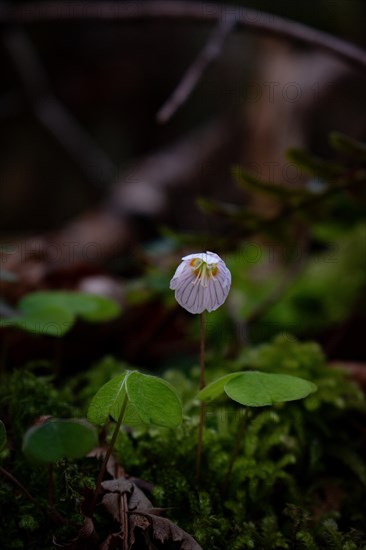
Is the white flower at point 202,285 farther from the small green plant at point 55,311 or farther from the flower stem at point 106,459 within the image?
the small green plant at point 55,311

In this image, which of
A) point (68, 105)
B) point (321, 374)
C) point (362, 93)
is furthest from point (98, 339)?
point (68, 105)

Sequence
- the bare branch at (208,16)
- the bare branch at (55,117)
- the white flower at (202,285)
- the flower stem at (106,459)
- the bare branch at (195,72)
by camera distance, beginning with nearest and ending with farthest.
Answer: the flower stem at (106,459)
the white flower at (202,285)
the bare branch at (195,72)
the bare branch at (208,16)
the bare branch at (55,117)

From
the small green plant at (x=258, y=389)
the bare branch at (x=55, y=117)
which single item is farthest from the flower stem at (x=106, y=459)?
the bare branch at (x=55, y=117)

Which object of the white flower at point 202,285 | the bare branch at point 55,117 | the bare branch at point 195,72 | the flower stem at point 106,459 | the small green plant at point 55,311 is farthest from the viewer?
the bare branch at point 55,117

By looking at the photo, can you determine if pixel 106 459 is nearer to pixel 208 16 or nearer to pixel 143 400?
pixel 143 400

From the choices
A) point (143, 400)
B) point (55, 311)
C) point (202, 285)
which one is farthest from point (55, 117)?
point (143, 400)

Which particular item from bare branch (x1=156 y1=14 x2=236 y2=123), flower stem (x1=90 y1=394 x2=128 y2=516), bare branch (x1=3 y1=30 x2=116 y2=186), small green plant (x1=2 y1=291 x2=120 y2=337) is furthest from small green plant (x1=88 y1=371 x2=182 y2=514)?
bare branch (x1=3 y1=30 x2=116 y2=186)

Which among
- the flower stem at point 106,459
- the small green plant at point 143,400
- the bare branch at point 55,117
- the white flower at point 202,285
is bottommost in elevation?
the flower stem at point 106,459
